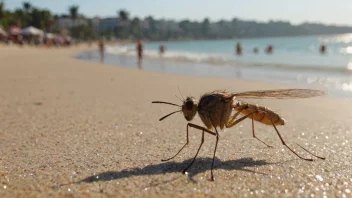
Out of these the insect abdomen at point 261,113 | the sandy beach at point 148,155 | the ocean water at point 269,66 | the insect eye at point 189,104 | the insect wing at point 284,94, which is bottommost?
the ocean water at point 269,66

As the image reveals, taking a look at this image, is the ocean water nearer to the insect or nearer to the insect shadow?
the insect

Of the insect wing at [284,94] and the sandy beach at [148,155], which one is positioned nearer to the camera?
the sandy beach at [148,155]

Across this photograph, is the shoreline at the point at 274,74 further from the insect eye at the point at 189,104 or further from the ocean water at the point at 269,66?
the insect eye at the point at 189,104

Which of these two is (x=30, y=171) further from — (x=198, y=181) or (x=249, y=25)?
(x=249, y=25)

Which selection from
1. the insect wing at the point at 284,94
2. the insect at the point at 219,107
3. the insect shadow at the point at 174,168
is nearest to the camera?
the insect shadow at the point at 174,168

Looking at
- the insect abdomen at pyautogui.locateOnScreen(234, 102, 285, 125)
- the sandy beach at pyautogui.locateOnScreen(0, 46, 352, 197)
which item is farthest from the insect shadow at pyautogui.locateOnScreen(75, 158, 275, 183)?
the insect abdomen at pyautogui.locateOnScreen(234, 102, 285, 125)

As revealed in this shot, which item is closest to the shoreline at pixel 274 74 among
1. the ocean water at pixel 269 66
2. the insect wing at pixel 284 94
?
the ocean water at pixel 269 66

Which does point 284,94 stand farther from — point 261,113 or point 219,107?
point 219,107
